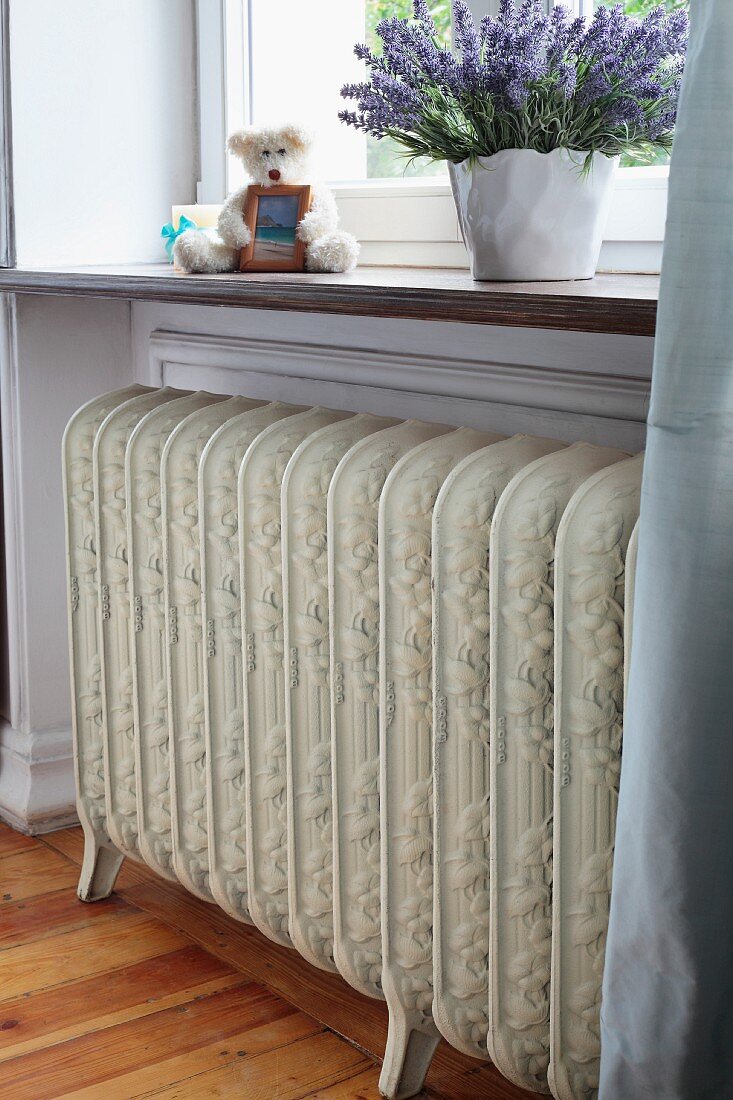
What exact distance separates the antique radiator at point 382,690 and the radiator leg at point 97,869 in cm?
11

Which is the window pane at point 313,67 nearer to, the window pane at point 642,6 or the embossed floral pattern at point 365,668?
the window pane at point 642,6

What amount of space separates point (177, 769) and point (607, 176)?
867mm

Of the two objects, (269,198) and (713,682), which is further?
(269,198)

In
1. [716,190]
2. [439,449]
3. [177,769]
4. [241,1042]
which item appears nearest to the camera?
[716,190]

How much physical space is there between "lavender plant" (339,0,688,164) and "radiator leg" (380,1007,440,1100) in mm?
886

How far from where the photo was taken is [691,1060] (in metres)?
0.84

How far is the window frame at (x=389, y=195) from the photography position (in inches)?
52.7

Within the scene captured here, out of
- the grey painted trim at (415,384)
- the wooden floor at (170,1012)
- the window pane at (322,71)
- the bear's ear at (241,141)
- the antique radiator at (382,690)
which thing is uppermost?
the window pane at (322,71)

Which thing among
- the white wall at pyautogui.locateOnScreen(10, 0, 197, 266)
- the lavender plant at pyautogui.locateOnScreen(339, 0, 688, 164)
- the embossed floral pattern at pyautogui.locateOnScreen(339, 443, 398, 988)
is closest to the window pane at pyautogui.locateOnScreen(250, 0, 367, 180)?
the white wall at pyautogui.locateOnScreen(10, 0, 197, 266)

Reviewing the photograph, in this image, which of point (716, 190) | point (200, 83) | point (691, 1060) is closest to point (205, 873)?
point (691, 1060)

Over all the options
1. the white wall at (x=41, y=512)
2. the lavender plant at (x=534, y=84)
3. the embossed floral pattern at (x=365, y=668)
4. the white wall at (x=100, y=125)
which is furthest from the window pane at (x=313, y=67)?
the embossed floral pattern at (x=365, y=668)

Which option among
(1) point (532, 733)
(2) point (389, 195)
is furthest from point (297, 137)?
(1) point (532, 733)

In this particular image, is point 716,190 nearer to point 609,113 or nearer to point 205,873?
point 609,113

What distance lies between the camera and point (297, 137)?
151 cm
